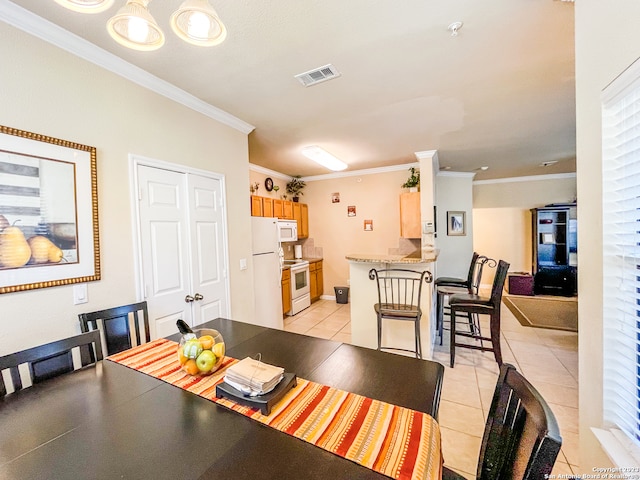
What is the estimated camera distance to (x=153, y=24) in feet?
3.57

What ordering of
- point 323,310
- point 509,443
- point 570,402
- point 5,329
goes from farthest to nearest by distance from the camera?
point 323,310
point 570,402
point 5,329
point 509,443

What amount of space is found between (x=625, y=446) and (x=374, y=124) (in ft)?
10.0

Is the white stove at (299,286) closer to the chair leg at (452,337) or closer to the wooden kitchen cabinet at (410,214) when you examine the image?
the wooden kitchen cabinet at (410,214)

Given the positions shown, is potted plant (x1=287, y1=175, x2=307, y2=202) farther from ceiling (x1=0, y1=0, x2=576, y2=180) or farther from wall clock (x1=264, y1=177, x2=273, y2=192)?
ceiling (x1=0, y1=0, x2=576, y2=180)

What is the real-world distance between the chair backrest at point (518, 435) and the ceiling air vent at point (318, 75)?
2.16 m

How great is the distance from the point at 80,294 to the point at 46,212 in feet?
1.79

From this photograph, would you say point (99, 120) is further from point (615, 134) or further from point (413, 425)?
point (615, 134)

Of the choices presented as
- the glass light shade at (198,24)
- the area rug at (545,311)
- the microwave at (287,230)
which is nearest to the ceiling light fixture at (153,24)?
the glass light shade at (198,24)

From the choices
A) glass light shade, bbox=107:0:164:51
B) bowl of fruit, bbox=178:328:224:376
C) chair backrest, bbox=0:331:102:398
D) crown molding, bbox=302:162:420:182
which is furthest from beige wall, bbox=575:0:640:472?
crown molding, bbox=302:162:420:182

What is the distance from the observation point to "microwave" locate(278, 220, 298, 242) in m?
4.68

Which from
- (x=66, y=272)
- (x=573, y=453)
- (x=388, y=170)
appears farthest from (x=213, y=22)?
(x=388, y=170)

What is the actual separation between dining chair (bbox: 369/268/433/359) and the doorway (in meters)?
1.61

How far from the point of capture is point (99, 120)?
1871 millimetres

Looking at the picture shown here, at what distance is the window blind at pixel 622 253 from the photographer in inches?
40.2
